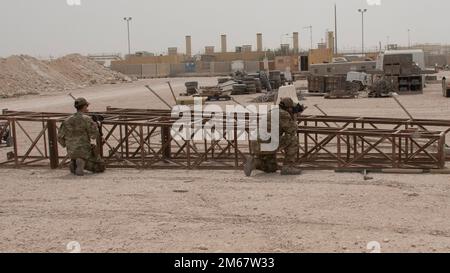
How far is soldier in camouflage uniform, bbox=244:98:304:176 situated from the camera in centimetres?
1073

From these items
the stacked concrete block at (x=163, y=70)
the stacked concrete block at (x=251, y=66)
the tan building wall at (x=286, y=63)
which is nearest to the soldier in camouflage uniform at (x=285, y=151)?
the tan building wall at (x=286, y=63)

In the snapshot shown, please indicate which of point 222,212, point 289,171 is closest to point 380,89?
point 289,171

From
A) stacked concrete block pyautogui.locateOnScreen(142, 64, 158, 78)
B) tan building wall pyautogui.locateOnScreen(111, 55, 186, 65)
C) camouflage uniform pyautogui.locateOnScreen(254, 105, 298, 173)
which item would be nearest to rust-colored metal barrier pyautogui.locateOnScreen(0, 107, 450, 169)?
camouflage uniform pyautogui.locateOnScreen(254, 105, 298, 173)

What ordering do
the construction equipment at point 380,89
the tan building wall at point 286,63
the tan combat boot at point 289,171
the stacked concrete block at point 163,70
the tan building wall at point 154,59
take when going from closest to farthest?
1. the tan combat boot at point 289,171
2. the construction equipment at point 380,89
3. the tan building wall at point 286,63
4. the stacked concrete block at point 163,70
5. the tan building wall at point 154,59

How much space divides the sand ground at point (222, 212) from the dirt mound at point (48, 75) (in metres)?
34.6

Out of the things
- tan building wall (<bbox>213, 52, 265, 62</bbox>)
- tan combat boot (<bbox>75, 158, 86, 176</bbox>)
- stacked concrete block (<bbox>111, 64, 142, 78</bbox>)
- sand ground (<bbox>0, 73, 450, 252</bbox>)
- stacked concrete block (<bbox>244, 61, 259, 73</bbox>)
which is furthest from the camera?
tan building wall (<bbox>213, 52, 265, 62</bbox>)

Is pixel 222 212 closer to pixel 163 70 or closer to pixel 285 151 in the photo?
pixel 285 151

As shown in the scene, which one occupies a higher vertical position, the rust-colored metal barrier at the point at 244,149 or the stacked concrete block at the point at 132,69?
the stacked concrete block at the point at 132,69

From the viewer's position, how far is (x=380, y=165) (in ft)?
36.8

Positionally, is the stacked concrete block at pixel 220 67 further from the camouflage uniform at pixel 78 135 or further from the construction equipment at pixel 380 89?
the camouflage uniform at pixel 78 135

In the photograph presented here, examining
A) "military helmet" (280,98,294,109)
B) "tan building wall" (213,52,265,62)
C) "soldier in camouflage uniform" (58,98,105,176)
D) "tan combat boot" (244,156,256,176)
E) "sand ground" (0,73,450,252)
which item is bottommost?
"sand ground" (0,73,450,252)

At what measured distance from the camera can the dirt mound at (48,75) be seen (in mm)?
47062

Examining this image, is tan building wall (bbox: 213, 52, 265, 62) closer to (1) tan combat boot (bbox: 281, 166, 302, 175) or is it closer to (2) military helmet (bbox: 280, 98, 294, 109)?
(2) military helmet (bbox: 280, 98, 294, 109)
